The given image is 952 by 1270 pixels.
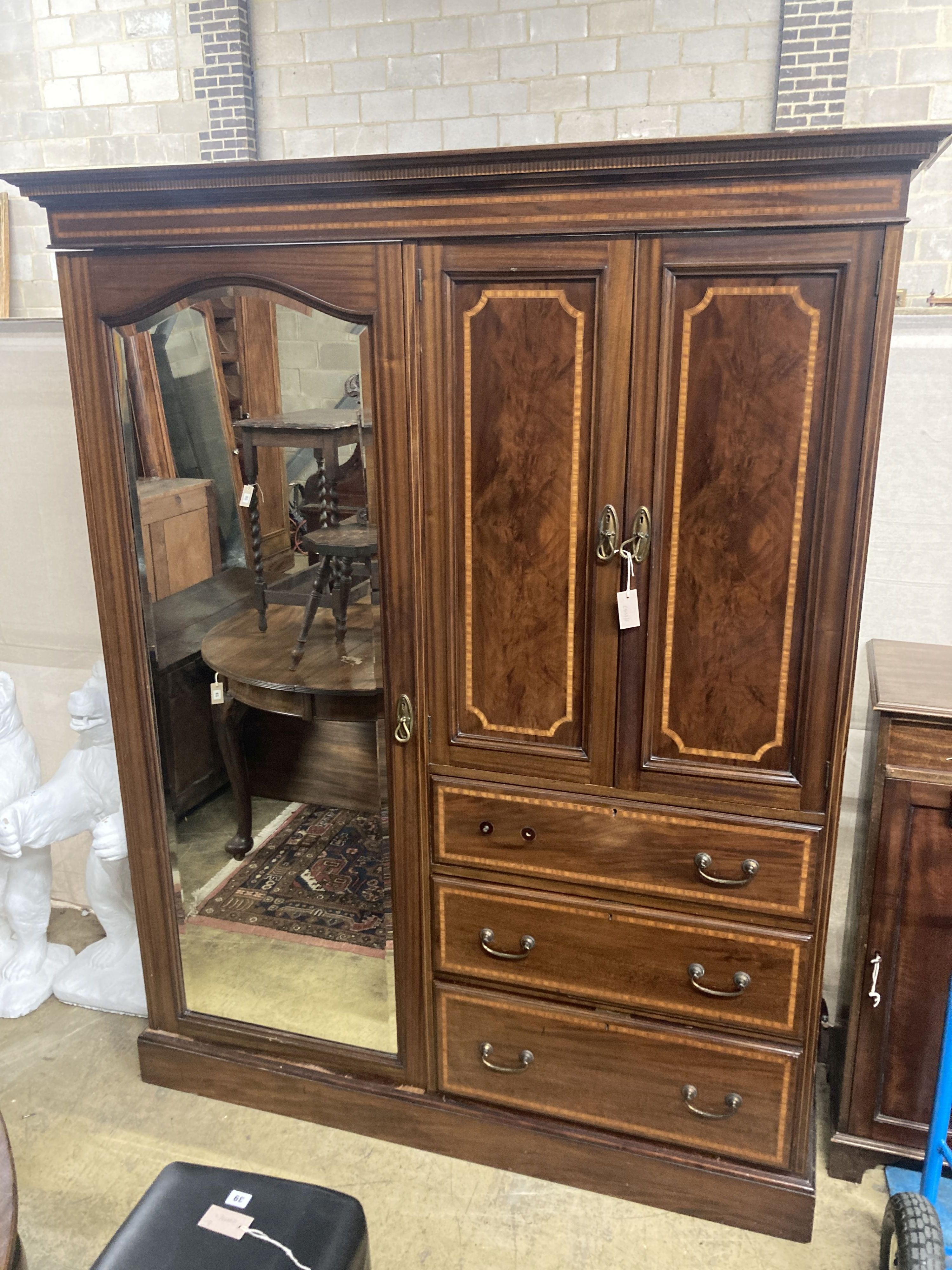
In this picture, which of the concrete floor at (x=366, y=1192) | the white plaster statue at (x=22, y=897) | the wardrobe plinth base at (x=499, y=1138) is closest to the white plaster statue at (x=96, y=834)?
the white plaster statue at (x=22, y=897)

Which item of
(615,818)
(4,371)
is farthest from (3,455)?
(615,818)

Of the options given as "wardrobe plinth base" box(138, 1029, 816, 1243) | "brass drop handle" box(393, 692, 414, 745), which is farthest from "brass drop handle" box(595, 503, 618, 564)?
"wardrobe plinth base" box(138, 1029, 816, 1243)

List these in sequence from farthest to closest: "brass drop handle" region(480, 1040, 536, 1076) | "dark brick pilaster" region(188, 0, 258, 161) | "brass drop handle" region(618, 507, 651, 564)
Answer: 1. "dark brick pilaster" region(188, 0, 258, 161)
2. "brass drop handle" region(480, 1040, 536, 1076)
3. "brass drop handle" region(618, 507, 651, 564)

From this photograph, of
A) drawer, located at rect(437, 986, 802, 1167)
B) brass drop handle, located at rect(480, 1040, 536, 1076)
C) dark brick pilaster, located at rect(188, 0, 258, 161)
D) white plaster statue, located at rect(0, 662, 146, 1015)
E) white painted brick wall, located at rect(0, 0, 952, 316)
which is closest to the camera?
drawer, located at rect(437, 986, 802, 1167)

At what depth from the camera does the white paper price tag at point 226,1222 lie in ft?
4.86

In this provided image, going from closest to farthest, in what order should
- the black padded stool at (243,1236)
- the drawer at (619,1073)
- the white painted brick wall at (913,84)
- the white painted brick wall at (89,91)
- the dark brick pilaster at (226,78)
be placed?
the black padded stool at (243,1236)
the drawer at (619,1073)
the white painted brick wall at (913,84)
the dark brick pilaster at (226,78)
the white painted brick wall at (89,91)

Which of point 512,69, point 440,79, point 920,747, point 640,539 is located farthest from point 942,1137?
point 440,79

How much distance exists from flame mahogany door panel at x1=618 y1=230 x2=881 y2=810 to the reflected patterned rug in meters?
0.62

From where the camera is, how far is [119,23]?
4.34m

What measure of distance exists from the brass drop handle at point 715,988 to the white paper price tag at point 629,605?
2.28ft

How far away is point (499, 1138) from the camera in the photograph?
2062 mm

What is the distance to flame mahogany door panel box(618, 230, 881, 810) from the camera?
4.97ft

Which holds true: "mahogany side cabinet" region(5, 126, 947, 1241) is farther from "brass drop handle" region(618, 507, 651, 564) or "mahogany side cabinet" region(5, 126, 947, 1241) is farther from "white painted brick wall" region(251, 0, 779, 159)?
"white painted brick wall" region(251, 0, 779, 159)

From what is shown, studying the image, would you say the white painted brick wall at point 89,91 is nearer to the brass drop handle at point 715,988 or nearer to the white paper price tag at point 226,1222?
the brass drop handle at point 715,988
